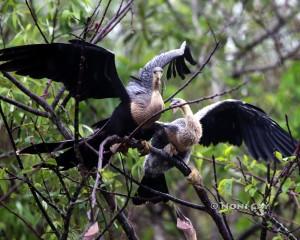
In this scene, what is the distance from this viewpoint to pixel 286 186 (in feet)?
11.8

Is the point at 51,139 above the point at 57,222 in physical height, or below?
above

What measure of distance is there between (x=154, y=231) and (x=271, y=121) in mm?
2579

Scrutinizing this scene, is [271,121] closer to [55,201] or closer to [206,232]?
[55,201]

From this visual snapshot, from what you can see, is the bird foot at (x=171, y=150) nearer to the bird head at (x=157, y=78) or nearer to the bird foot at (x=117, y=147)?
the bird head at (x=157, y=78)

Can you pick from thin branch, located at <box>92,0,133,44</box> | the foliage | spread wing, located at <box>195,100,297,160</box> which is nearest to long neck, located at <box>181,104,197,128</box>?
the foliage

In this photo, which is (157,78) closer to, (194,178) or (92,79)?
(92,79)

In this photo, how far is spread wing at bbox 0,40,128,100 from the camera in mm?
3633

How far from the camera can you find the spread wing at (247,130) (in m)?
4.73

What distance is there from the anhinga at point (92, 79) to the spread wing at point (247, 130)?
78 cm

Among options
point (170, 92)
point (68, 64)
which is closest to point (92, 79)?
point (68, 64)

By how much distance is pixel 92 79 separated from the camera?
12.9ft

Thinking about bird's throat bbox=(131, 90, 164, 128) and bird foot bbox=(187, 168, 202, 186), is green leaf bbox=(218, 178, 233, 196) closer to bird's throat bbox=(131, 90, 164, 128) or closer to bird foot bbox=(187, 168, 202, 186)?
bird foot bbox=(187, 168, 202, 186)

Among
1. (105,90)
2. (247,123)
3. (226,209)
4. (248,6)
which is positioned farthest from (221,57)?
(226,209)

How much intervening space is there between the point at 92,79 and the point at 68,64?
206 mm
